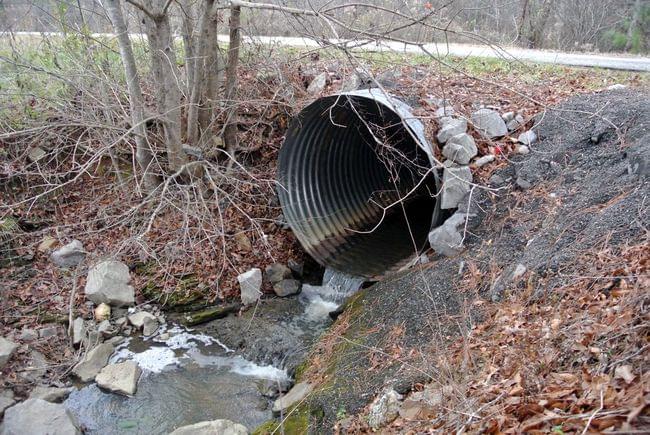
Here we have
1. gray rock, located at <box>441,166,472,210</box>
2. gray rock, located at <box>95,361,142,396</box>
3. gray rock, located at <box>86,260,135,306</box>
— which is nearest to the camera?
gray rock, located at <box>95,361,142,396</box>

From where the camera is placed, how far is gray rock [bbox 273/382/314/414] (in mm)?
5004

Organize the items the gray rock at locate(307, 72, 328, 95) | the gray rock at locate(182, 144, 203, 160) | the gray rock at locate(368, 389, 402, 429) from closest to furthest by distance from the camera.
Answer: the gray rock at locate(368, 389, 402, 429) < the gray rock at locate(182, 144, 203, 160) < the gray rock at locate(307, 72, 328, 95)

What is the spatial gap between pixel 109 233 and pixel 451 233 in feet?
16.2

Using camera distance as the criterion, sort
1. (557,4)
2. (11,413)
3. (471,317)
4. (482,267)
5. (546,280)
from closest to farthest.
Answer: (546,280)
(471,317)
(11,413)
(482,267)
(557,4)

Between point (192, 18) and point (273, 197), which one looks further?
point (273, 197)

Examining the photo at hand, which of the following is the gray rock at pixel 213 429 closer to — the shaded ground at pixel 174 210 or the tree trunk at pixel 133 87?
the shaded ground at pixel 174 210

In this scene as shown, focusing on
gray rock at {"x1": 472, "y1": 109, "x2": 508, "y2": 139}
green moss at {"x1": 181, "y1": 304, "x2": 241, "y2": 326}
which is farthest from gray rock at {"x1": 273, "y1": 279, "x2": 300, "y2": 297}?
gray rock at {"x1": 472, "y1": 109, "x2": 508, "y2": 139}

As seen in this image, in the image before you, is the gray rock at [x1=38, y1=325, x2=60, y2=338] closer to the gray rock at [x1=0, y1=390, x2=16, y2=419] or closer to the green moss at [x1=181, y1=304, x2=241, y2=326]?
the gray rock at [x1=0, y1=390, x2=16, y2=419]

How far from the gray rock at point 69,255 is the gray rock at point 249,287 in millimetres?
2263

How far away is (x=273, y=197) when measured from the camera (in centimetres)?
827

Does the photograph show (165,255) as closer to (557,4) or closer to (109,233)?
(109,233)

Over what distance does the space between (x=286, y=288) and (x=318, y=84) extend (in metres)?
3.54

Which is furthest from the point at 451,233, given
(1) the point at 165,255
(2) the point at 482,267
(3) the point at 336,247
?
(1) the point at 165,255

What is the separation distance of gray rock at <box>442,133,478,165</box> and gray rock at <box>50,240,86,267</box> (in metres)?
5.16
